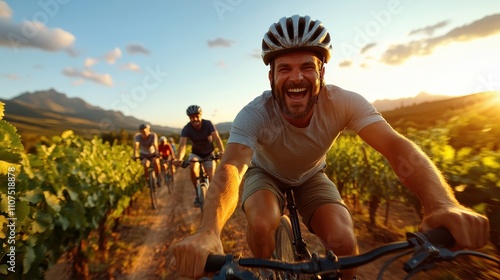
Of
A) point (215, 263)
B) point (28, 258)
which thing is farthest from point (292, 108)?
point (28, 258)

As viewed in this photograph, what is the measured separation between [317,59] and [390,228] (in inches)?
247

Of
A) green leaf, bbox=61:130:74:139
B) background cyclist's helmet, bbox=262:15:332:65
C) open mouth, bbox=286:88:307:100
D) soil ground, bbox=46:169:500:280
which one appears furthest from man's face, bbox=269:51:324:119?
green leaf, bbox=61:130:74:139

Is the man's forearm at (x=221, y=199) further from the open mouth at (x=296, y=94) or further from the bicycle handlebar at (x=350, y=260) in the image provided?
the open mouth at (x=296, y=94)

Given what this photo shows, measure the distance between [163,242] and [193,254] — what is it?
7.07m

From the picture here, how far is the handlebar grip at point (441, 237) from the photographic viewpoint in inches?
54.2

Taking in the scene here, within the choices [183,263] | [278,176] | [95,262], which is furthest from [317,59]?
[95,262]

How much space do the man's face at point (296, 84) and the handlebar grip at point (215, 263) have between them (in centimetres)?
166

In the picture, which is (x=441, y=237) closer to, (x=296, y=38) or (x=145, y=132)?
(x=296, y=38)

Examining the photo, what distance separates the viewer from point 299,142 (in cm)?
284

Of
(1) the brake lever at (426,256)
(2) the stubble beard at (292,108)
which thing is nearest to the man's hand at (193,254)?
(1) the brake lever at (426,256)

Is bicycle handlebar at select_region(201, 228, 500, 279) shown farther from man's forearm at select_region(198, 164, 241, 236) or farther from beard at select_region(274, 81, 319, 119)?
beard at select_region(274, 81, 319, 119)

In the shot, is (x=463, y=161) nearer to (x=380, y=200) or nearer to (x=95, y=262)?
(x=380, y=200)

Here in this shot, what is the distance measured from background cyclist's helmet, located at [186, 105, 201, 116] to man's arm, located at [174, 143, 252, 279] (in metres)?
5.49

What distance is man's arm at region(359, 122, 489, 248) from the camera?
1446 millimetres
